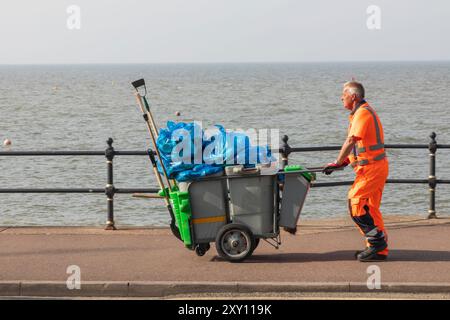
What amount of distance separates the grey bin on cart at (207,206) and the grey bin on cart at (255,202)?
10 centimetres

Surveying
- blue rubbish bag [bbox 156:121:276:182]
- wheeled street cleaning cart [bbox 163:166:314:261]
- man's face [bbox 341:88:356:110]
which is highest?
man's face [bbox 341:88:356:110]

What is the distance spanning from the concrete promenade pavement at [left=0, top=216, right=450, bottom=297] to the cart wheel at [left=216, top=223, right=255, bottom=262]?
0.11 meters

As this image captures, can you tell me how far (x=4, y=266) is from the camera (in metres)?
9.20

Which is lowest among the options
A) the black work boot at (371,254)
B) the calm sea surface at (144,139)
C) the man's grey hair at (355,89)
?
the calm sea surface at (144,139)

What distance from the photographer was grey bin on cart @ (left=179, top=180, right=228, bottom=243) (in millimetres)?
9273

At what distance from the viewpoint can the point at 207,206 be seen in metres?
9.32

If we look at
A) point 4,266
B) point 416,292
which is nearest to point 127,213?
point 4,266

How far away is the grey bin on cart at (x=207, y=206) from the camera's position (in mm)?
9273

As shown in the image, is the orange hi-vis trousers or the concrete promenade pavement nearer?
the concrete promenade pavement

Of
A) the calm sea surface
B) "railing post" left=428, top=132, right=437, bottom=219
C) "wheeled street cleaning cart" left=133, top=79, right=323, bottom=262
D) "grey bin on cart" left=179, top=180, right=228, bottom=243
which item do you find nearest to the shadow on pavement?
"wheeled street cleaning cart" left=133, top=79, right=323, bottom=262

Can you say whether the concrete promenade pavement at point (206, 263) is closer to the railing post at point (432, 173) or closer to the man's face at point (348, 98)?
the railing post at point (432, 173)

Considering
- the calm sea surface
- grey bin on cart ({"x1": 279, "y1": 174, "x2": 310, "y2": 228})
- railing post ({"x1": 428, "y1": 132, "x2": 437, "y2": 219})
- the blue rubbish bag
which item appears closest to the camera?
the blue rubbish bag

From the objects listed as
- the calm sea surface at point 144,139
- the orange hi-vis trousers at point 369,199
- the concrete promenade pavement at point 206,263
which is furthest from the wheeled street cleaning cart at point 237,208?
the calm sea surface at point 144,139

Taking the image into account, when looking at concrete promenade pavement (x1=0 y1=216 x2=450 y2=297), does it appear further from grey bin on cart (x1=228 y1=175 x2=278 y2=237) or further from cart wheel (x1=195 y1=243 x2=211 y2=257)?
grey bin on cart (x1=228 y1=175 x2=278 y2=237)
